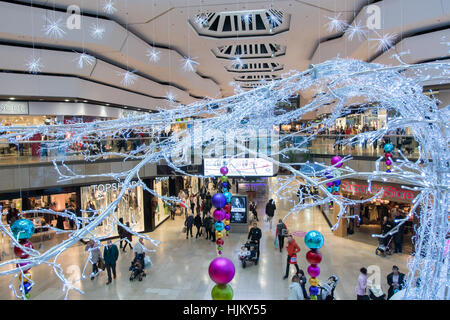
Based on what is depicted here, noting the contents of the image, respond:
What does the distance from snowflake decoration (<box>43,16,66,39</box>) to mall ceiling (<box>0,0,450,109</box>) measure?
0.10 feet

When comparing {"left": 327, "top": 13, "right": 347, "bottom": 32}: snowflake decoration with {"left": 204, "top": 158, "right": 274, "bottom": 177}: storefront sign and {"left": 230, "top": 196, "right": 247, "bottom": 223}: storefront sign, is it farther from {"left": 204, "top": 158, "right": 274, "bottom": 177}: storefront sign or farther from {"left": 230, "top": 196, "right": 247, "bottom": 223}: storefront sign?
{"left": 230, "top": 196, "right": 247, "bottom": 223}: storefront sign

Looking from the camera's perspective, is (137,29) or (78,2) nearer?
(78,2)

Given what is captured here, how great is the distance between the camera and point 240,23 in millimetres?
11664

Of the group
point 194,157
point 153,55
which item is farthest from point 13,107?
point 194,157

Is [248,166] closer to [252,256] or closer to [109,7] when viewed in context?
[252,256]

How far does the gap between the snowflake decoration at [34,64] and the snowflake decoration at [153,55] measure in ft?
13.4

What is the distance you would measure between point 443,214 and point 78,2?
34.0 feet

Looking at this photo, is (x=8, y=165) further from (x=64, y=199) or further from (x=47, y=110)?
(x=47, y=110)

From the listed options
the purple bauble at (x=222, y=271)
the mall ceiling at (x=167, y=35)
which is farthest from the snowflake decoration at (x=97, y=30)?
the purple bauble at (x=222, y=271)

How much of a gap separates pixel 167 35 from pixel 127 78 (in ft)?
11.6

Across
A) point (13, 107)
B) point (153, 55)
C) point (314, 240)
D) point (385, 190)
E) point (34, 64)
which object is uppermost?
point (153, 55)

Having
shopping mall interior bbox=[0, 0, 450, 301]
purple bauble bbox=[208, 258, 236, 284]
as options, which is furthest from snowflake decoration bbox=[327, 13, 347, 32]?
purple bauble bbox=[208, 258, 236, 284]
